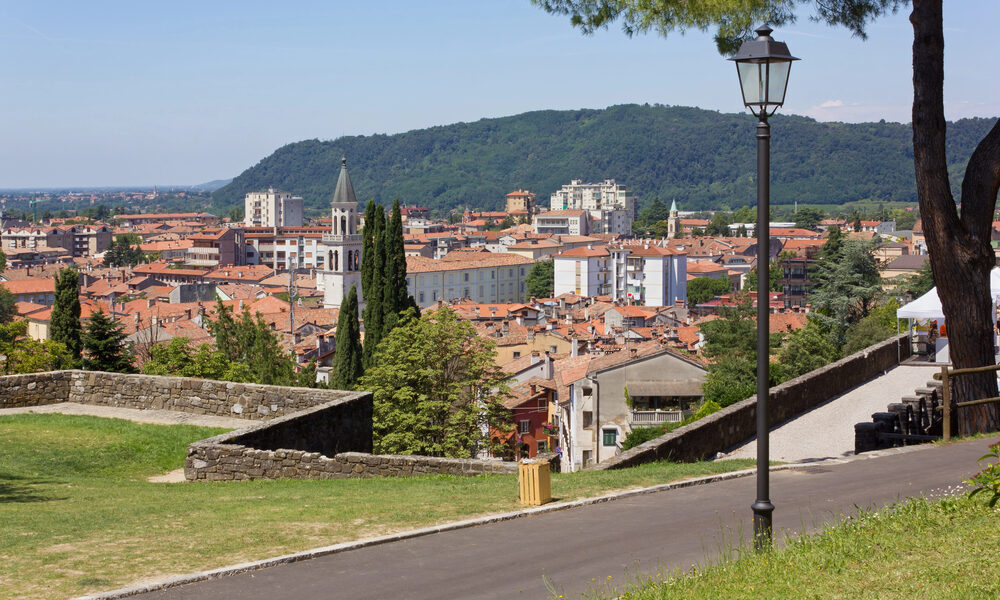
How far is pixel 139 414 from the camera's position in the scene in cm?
1450

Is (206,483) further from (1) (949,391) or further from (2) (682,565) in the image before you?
(1) (949,391)

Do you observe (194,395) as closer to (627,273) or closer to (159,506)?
(159,506)

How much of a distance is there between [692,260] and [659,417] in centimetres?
11633

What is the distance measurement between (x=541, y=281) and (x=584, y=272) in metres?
9.35

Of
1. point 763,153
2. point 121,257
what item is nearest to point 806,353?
point 763,153

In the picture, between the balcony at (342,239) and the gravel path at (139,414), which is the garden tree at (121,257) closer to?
the balcony at (342,239)

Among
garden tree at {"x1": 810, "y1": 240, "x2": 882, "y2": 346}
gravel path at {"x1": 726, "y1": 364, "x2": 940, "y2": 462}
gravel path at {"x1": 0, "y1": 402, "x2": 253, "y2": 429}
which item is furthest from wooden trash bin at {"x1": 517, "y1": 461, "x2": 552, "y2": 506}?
garden tree at {"x1": 810, "y1": 240, "x2": 882, "y2": 346}

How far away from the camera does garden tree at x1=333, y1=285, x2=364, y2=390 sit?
44.6 metres

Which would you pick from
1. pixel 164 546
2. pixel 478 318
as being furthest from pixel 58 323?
pixel 478 318

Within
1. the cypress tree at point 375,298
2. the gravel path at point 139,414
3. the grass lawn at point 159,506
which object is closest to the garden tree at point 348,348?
the cypress tree at point 375,298

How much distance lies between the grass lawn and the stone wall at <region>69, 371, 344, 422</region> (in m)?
1.29

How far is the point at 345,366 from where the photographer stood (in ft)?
148

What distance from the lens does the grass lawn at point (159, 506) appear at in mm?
6699

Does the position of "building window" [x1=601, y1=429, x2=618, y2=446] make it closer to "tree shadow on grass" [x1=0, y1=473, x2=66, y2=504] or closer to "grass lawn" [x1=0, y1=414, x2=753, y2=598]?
"grass lawn" [x1=0, y1=414, x2=753, y2=598]
